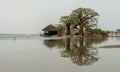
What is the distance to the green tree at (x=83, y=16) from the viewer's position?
66688 mm

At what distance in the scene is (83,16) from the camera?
220 feet

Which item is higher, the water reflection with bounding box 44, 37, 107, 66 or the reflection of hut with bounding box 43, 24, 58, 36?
the reflection of hut with bounding box 43, 24, 58, 36

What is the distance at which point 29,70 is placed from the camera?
10.9m

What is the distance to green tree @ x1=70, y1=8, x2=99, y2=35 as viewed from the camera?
66.7 m

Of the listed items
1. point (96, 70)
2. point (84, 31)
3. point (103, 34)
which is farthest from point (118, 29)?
point (96, 70)

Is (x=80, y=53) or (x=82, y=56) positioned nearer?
(x=82, y=56)

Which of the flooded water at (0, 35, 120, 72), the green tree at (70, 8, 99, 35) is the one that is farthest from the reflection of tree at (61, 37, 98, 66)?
the green tree at (70, 8, 99, 35)

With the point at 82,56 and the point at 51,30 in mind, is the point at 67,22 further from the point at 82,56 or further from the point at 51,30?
the point at 82,56

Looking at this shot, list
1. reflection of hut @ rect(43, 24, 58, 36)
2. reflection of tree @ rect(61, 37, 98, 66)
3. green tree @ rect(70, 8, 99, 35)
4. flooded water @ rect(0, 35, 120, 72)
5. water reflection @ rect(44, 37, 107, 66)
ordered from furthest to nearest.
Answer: reflection of hut @ rect(43, 24, 58, 36), green tree @ rect(70, 8, 99, 35), water reflection @ rect(44, 37, 107, 66), reflection of tree @ rect(61, 37, 98, 66), flooded water @ rect(0, 35, 120, 72)

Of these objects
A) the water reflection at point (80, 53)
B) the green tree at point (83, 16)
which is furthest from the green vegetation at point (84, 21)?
the water reflection at point (80, 53)

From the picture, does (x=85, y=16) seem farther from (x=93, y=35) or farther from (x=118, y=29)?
(x=118, y=29)

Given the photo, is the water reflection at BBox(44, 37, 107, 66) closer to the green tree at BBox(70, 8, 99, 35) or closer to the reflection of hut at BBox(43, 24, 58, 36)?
the green tree at BBox(70, 8, 99, 35)

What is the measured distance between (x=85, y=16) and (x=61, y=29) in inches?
602

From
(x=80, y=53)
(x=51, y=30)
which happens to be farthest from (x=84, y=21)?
(x=80, y=53)
